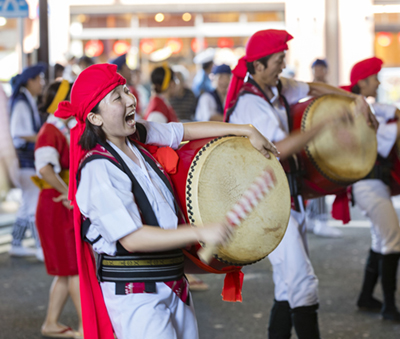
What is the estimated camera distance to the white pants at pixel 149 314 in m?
1.94

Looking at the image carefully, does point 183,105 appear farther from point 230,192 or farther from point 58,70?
point 230,192

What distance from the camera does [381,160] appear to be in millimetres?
3920

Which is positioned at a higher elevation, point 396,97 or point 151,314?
point 396,97

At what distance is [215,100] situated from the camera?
6758 millimetres

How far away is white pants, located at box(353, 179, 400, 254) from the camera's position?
157 inches

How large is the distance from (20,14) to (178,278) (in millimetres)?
5301

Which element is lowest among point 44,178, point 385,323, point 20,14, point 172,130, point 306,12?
point 385,323

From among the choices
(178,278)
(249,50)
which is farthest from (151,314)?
(249,50)

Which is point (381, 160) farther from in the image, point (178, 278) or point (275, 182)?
point (178, 278)

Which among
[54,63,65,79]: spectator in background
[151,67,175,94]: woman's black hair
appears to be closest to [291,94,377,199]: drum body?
[151,67,175,94]: woman's black hair

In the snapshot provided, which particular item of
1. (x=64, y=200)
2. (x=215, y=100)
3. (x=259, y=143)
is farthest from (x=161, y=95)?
(x=259, y=143)

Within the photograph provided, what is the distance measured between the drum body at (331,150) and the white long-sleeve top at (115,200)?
3.81 ft

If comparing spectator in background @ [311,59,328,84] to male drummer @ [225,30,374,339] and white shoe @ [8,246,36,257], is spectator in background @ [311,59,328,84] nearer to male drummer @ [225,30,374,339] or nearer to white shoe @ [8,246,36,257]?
white shoe @ [8,246,36,257]

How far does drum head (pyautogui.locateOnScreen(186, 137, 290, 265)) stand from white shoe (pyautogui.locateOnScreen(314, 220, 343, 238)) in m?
4.77
